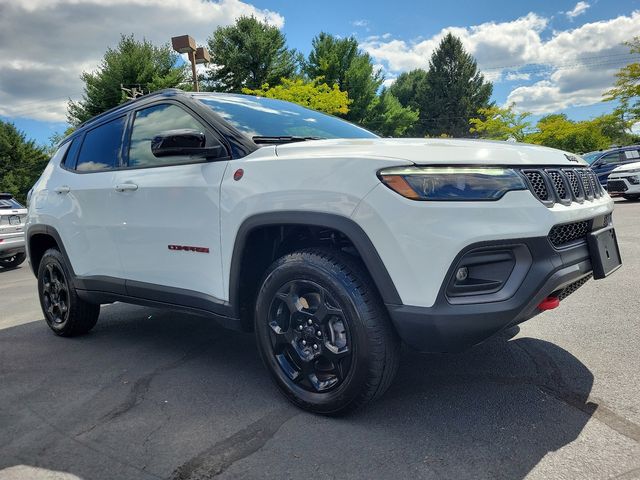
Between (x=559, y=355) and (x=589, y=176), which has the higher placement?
(x=589, y=176)

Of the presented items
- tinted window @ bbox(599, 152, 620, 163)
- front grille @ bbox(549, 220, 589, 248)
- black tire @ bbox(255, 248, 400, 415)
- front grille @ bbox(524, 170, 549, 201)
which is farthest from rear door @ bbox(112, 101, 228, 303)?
tinted window @ bbox(599, 152, 620, 163)

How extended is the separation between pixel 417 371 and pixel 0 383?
2.71 metres

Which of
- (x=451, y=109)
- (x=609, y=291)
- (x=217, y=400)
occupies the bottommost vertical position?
(x=609, y=291)

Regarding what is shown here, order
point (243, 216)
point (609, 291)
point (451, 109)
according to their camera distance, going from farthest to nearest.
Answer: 1. point (451, 109)
2. point (609, 291)
3. point (243, 216)

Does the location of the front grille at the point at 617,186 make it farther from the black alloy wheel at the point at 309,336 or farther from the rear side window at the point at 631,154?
the black alloy wheel at the point at 309,336

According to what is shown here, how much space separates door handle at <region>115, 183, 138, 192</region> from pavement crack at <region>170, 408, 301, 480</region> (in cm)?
171

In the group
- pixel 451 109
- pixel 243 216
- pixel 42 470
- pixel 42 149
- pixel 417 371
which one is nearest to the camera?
pixel 42 470

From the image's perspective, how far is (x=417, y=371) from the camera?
3.09 meters

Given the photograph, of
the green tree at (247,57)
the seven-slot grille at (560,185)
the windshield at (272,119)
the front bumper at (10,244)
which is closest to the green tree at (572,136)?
the green tree at (247,57)

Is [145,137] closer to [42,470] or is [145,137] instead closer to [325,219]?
[325,219]

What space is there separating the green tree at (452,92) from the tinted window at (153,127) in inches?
2359

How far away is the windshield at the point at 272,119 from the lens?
3.07m

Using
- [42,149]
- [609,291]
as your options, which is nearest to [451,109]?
[42,149]

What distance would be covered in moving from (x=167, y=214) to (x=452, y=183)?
5.77ft
